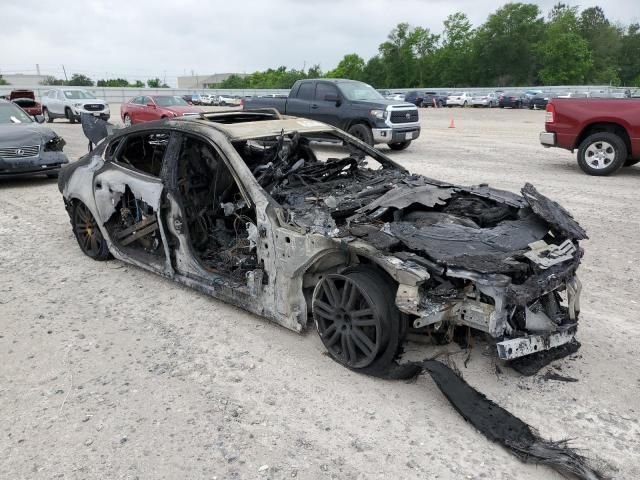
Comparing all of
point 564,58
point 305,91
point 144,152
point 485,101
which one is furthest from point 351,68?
point 144,152

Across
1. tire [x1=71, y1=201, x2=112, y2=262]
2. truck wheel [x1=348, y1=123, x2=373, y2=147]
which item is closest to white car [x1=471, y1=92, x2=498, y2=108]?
truck wheel [x1=348, y1=123, x2=373, y2=147]

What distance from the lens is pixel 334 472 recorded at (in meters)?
2.44

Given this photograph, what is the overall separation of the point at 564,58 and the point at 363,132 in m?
62.8

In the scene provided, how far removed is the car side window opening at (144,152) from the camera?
5.03 m

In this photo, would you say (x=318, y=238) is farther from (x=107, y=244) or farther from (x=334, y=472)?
(x=107, y=244)

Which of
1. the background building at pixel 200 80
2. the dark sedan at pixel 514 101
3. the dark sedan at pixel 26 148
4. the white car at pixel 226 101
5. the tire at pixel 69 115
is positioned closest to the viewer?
the dark sedan at pixel 26 148

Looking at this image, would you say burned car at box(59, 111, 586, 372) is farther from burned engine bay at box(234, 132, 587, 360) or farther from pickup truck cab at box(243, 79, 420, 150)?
pickup truck cab at box(243, 79, 420, 150)

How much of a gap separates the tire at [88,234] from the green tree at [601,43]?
7118cm

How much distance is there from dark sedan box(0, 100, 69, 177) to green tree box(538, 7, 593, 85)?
67.5 meters

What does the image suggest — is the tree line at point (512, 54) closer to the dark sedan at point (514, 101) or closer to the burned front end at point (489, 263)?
the dark sedan at point (514, 101)

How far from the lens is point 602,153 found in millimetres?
9633

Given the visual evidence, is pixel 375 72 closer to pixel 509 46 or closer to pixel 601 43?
pixel 509 46

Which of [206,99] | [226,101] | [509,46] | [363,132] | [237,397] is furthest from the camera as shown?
[509,46]

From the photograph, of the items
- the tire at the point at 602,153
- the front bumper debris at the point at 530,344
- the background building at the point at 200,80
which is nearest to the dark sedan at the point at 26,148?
the front bumper debris at the point at 530,344
